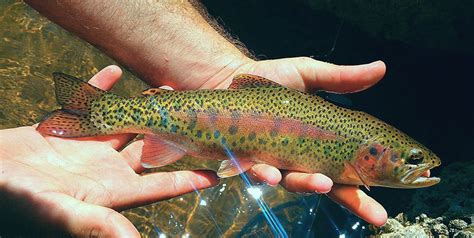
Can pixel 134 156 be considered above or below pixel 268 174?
below

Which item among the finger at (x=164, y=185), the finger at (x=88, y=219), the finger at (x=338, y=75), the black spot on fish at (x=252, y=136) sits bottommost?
the finger at (x=164, y=185)

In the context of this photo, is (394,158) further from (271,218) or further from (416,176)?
(271,218)

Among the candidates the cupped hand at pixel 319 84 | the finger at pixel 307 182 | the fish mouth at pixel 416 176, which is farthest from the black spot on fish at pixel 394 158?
the finger at pixel 307 182

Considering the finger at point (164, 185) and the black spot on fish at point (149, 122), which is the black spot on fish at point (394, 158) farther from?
the black spot on fish at point (149, 122)

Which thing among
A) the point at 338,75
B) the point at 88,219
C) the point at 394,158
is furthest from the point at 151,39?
the point at 394,158

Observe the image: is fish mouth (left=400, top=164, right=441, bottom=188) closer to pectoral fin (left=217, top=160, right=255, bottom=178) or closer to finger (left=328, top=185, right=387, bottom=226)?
finger (left=328, top=185, right=387, bottom=226)

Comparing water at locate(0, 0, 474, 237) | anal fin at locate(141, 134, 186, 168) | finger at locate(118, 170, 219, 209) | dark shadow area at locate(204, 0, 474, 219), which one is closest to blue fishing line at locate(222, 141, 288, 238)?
water at locate(0, 0, 474, 237)
